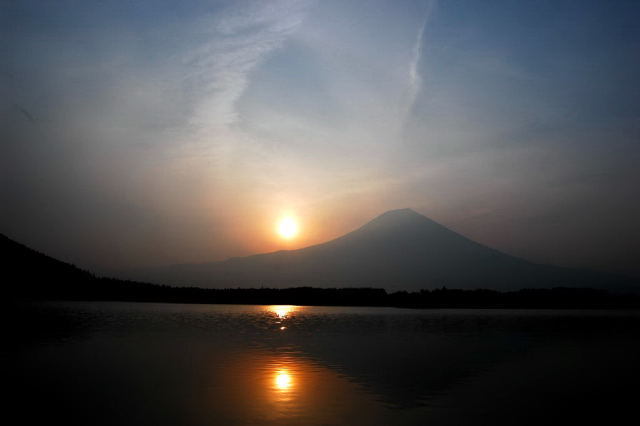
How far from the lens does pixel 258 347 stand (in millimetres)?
41750

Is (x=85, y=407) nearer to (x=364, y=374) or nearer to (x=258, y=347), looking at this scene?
(x=364, y=374)

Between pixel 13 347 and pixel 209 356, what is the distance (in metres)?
13.4

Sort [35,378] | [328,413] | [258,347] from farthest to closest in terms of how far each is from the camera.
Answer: [258,347]
[35,378]
[328,413]

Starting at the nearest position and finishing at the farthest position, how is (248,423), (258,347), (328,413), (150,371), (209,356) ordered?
(248,423), (328,413), (150,371), (209,356), (258,347)

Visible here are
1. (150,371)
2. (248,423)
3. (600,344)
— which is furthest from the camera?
(600,344)

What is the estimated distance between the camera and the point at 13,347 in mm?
37406

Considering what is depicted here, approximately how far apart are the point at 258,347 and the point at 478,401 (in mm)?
21968

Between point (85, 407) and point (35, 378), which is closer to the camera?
point (85, 407)

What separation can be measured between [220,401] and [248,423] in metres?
3.88

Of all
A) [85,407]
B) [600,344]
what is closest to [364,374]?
[85,407]

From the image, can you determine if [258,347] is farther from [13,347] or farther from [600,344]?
[600,344]

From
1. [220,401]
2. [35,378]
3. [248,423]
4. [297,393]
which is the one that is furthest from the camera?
[35,378]

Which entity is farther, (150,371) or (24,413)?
(150,371)

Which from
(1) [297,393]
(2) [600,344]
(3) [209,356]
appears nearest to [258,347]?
(3) [209,356]
